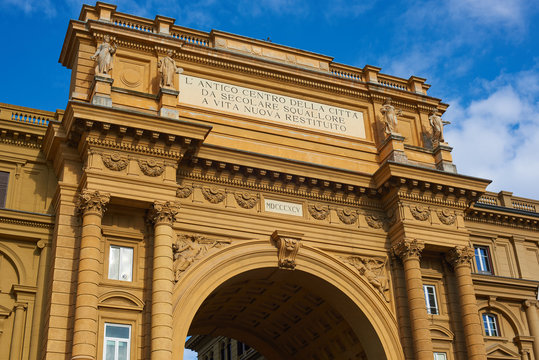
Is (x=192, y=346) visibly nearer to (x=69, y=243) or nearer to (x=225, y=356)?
(x=225, y=356)

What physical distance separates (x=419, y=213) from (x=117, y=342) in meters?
12.0

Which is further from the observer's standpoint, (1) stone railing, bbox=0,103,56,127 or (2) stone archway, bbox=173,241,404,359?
(1) stone railing, bbox=0,103,56,127

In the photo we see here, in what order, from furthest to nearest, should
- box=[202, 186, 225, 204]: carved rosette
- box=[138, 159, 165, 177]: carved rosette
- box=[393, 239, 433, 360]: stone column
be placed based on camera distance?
box=[202, 186, 225, 204]: carved rosette, box=[393, 239, 433, 360]: stone column, box=[138, 159, 165, 177]: carved rosette

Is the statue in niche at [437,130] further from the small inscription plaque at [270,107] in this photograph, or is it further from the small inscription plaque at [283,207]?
the small inscription plaque at [283,207]

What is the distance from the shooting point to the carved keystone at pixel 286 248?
25953 millimetres

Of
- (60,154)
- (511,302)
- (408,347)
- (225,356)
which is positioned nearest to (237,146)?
Answer: (60,154)

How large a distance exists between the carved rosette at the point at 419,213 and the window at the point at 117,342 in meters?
11.3

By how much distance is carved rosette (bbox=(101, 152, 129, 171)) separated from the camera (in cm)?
2361

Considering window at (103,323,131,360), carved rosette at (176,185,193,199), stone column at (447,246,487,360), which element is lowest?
window at (103,323,131,360)

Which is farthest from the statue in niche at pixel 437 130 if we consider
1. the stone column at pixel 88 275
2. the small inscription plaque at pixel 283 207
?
the stone column at pixel 88 275

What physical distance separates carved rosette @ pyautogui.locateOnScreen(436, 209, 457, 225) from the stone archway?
3.94m

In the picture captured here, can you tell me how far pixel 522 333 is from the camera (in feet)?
104

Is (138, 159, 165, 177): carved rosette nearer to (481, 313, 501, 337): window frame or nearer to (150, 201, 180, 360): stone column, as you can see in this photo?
(150, 201, 180, 360): stone column

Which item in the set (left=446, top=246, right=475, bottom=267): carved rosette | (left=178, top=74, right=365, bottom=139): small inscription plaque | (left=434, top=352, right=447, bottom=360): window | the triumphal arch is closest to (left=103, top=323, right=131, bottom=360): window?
the triumphal arch
